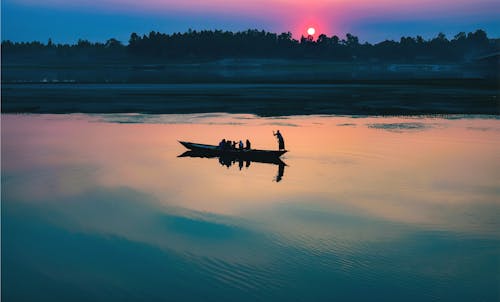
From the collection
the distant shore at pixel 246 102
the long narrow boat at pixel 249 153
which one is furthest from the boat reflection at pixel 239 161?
the distant shore at pixel 246 102

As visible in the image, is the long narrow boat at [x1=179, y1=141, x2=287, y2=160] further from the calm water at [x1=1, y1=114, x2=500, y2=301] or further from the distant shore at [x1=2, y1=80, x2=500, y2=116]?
the distant shore at [x1=2, y1=80, x2=500, y2=116]

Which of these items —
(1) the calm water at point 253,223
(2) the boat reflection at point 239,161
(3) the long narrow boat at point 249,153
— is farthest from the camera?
(3) the long narrow boat at point 249,153

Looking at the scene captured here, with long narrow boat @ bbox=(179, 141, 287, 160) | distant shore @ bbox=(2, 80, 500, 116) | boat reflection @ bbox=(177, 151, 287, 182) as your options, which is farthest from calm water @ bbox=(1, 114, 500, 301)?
distant shore @ bbox=(2, 80, 500, 116)

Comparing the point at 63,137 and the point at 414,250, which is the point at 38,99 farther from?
the point at 414,250

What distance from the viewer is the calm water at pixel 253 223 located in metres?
15.7

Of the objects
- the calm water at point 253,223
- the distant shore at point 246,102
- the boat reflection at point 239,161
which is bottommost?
the calm water at point 253,223

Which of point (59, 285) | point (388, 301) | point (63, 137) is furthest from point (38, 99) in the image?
point (388, 301)

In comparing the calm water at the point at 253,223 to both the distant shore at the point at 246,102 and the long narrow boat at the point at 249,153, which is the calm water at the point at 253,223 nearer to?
the long narrow boat at the point at 249,153

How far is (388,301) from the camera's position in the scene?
14.7 meters

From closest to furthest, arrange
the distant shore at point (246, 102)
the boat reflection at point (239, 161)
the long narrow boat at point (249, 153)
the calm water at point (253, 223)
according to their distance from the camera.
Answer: the calm water at point (253, 223) → the boat reflection at point (239, 161) → the long narrow boat at point (249, 153) → the distant shore at point (246, 102)

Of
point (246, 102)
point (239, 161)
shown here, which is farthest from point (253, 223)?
point (246, 102)

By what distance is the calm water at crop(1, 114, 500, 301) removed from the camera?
15.7 m

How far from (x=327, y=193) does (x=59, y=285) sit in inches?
523

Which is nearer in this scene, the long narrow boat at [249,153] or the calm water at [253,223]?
the calm water at [253,223]
